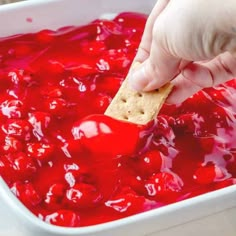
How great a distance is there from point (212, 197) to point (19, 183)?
302 mm

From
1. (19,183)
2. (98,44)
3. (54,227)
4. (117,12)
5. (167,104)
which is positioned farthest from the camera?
(117,12)

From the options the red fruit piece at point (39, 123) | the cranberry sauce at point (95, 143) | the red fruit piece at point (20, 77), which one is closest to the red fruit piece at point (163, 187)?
the cranberry sauce at point (95, 143)

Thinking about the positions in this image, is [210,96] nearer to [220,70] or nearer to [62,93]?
[220,70]

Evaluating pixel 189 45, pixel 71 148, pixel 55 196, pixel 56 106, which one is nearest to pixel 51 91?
pixel 56 106

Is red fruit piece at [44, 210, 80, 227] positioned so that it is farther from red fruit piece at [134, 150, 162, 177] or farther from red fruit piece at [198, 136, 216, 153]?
red fruit piece at [198, 136, 216, 153]

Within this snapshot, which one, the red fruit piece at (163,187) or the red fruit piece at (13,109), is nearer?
the red fruit piece at (163,187)

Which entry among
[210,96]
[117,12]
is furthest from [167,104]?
[117,12]

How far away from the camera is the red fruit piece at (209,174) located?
1233mm

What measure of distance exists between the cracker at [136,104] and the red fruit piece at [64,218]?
8.6 inches

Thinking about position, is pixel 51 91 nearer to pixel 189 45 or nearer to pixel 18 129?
pixel 18 129

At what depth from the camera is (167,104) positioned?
1355mm

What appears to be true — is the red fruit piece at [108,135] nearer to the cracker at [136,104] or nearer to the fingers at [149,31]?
the cracker at [136,104]

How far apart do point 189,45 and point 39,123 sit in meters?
0.36

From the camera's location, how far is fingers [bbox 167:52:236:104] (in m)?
1.25
